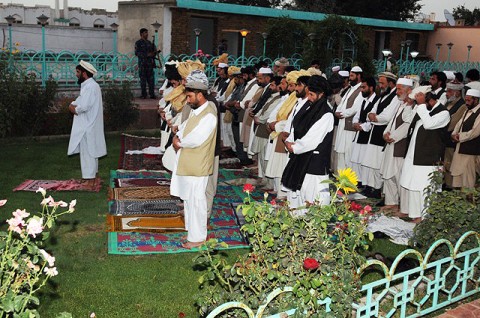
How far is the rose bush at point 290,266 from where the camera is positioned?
3053mm

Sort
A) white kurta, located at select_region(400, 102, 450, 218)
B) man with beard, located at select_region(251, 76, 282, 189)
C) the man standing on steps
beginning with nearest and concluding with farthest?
white kurta, located at select_region(400, 102, 450, 218), man with beard, located at select_region(251, 76, 282, 189), the man standing on steps

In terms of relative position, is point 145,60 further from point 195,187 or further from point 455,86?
point 195,187

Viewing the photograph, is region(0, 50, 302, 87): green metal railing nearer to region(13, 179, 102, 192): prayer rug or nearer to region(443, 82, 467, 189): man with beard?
region(13, 179, 102, 192): prayer rug

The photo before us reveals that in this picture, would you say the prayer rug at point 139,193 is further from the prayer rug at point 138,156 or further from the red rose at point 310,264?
the red rose at point 310,264

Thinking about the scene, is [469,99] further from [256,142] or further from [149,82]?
[149,82]

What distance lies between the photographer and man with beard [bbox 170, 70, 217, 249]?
5855 millimetres

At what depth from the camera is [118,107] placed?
1216 centimetres

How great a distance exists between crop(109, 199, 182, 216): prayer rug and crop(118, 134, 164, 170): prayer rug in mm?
1952

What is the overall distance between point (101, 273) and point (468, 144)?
5.08m

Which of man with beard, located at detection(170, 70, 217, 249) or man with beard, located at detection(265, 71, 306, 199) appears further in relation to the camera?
man with beard, located at detection(265, 71, 306, 199)

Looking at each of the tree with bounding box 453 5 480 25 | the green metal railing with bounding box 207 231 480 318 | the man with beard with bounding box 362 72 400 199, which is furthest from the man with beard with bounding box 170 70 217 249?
the tree with bounding box 453 5 480 25

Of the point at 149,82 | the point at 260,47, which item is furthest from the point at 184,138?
the point at 260,47

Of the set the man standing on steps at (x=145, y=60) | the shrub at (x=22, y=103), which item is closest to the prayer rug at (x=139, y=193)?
the shrub at (x=22, y=103)

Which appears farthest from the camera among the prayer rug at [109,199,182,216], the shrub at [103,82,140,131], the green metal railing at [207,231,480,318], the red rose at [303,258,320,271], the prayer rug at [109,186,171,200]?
the shrub at [103,82,140,131]
